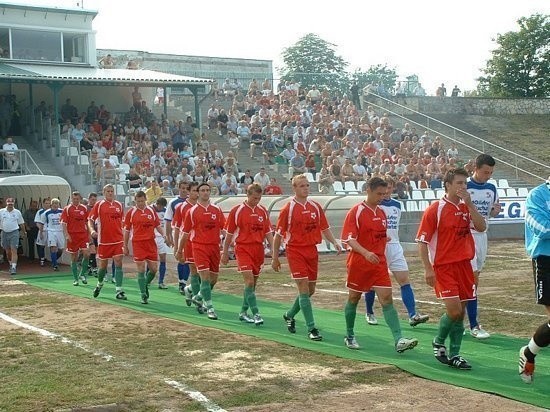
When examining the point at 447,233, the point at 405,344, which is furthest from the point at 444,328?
the point at 447,233

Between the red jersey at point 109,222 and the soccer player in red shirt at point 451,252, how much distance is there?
355 inches

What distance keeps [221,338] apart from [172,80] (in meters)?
24.1

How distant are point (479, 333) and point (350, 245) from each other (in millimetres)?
2409

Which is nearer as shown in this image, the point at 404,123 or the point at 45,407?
the point at 45,407

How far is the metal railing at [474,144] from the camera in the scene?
129 feet

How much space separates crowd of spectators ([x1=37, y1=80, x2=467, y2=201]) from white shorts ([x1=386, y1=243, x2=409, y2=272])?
13.0 metres

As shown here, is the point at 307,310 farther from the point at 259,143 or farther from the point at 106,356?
the point at 259,143

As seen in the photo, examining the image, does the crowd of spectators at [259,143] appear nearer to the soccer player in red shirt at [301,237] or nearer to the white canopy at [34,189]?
the white canopy at [34,189]

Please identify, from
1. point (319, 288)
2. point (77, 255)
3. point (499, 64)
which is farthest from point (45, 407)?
point (499, 64)

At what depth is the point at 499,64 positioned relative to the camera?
5716 cm

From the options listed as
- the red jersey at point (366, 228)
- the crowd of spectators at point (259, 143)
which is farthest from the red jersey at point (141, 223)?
the crowd of spectators at point (259, 143)

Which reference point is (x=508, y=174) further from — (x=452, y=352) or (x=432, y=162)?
(x=452, y=352)

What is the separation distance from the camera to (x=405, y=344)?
1060cm

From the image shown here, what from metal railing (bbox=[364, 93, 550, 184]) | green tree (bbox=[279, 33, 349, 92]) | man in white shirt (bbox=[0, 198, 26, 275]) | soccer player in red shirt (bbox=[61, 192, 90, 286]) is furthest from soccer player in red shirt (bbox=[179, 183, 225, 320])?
green tree (bbox=[279, 33, 349, 92])
